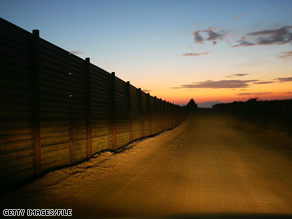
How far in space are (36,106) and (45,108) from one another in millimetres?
432

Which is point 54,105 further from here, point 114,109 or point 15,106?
point 114,109

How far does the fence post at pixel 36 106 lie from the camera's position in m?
5.19

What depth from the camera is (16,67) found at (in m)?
4.77

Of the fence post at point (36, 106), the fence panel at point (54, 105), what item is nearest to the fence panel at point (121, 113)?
the fence panel at point (54, 105)

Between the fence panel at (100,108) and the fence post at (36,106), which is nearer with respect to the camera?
the fence post at (36,106)

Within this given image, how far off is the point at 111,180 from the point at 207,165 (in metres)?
3.38

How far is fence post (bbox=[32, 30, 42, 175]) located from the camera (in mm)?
5188

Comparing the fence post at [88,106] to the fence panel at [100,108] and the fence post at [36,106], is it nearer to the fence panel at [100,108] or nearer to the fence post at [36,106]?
the fence panel at [100,108]

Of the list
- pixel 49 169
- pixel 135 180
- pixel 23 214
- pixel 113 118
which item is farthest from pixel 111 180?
pixel 113 118

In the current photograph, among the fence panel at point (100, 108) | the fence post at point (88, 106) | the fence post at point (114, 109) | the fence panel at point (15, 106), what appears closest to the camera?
the fence panel at point (15, 106)

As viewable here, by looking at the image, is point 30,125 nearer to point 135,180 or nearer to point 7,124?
point 7,124

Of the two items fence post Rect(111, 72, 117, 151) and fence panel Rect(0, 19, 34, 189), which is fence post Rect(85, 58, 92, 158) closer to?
fence post Rect(111, 72, 117, 151)

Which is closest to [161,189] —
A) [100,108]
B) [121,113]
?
[100,108]

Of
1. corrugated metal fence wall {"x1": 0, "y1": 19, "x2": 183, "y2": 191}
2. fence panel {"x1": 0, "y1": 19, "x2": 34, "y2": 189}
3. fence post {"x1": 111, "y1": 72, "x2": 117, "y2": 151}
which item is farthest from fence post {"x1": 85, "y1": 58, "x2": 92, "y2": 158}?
fence panel {"x1": 0, "y1": 19, "x2": 34, "y2": 189}
